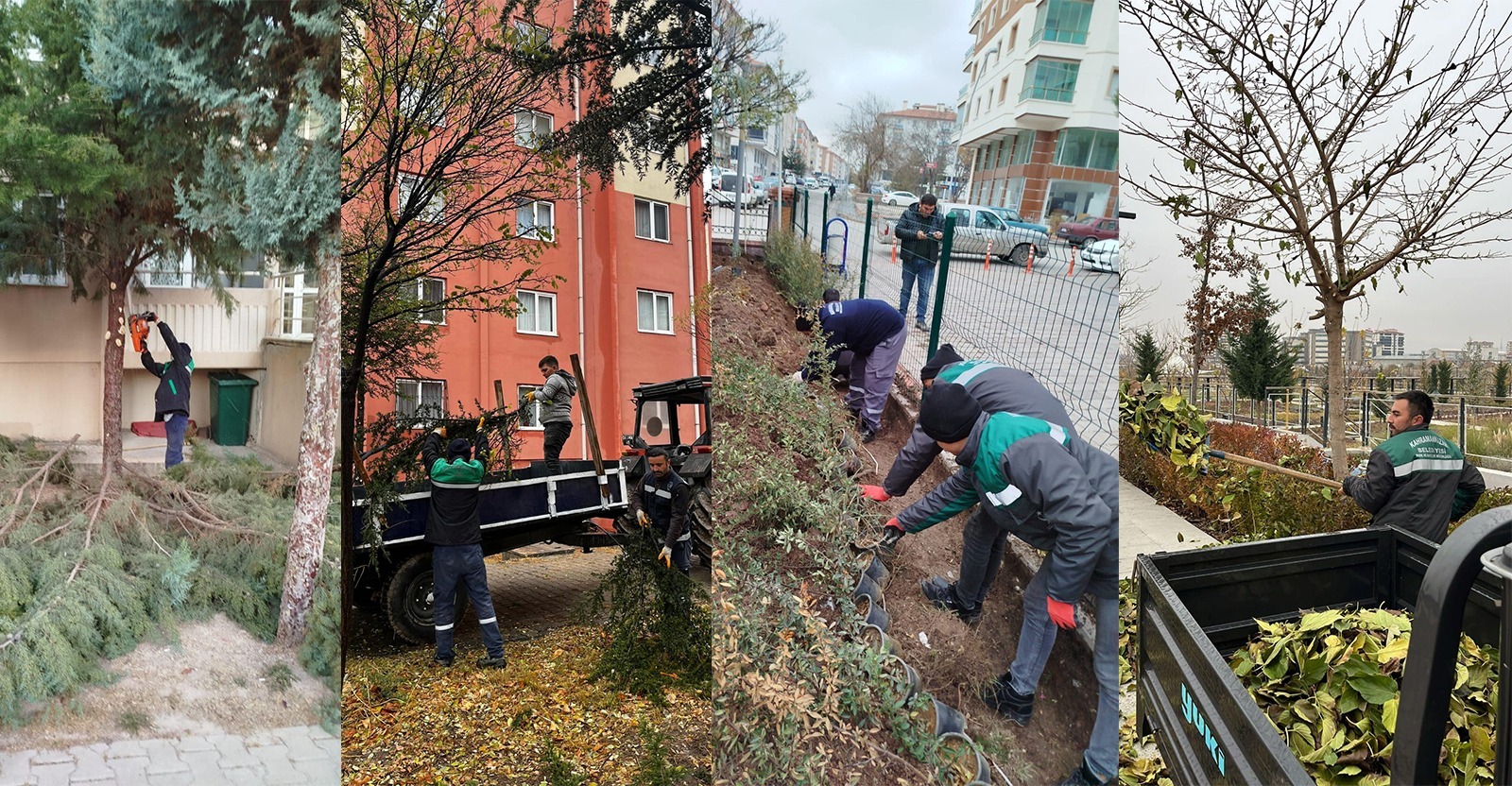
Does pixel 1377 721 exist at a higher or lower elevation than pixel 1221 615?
lower

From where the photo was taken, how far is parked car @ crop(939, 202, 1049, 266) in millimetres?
2621

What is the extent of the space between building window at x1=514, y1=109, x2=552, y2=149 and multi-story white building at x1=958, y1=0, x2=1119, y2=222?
1.24m

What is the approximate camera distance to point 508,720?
2506 millimetres

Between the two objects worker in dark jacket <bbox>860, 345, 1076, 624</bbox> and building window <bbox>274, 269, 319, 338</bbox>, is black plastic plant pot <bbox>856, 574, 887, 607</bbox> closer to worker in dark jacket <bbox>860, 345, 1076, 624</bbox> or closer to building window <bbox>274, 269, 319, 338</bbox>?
worker in dark jacket <bbox>860, 345, 1076, 624</bbox>

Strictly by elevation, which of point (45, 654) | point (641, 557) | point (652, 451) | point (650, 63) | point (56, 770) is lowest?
point (56, 770)

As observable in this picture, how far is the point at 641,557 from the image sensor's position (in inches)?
99.3

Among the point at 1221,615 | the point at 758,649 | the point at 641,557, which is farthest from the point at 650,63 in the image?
the point at 1221,615

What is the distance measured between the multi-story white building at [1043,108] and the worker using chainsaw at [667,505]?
123 centimetres

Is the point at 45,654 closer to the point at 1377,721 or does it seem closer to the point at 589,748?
the point at 589,748

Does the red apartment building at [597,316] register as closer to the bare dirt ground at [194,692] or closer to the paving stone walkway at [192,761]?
the bare dirt ground at [194,692]

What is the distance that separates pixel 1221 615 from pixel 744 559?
1.67 meters

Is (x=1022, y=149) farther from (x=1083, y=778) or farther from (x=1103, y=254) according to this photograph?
(x=1083, y=778)

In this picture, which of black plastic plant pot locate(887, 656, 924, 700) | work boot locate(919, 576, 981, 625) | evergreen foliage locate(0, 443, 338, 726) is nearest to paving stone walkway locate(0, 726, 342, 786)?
evergreen foliage locate(0, 443, 338, 726)

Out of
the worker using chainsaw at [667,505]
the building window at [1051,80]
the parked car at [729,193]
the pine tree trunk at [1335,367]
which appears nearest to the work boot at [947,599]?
the worker using chainsaw at [667,505]
